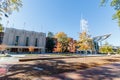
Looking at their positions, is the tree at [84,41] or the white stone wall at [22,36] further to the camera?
the white stone wall at [22,36]

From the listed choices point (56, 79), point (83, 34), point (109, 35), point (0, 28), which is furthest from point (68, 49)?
point (56, 79)

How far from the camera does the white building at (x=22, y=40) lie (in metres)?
62.2

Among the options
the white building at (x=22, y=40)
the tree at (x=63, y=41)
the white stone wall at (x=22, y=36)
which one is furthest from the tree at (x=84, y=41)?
the white stone wall at (x=22, y=36)

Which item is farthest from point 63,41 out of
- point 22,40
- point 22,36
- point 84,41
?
point 84,41

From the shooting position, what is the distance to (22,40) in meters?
67.1

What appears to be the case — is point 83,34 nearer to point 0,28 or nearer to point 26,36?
point 0,28

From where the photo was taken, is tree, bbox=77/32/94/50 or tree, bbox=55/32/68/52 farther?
tree, bbox=55/32/68/52

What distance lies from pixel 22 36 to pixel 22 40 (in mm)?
1860

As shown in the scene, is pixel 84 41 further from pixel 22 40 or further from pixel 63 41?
pixel 22 40

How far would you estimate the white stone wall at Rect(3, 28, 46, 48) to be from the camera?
206 feet

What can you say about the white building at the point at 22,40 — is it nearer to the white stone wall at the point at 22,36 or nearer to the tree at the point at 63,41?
the white stone wall at the point at 22,36

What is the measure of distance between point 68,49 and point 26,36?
20713 mm

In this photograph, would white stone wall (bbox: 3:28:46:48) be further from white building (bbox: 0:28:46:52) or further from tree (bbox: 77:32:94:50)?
tree (bbox: 77:32:94:50)

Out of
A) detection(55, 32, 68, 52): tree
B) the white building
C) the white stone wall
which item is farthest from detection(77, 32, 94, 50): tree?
the white stone wall
